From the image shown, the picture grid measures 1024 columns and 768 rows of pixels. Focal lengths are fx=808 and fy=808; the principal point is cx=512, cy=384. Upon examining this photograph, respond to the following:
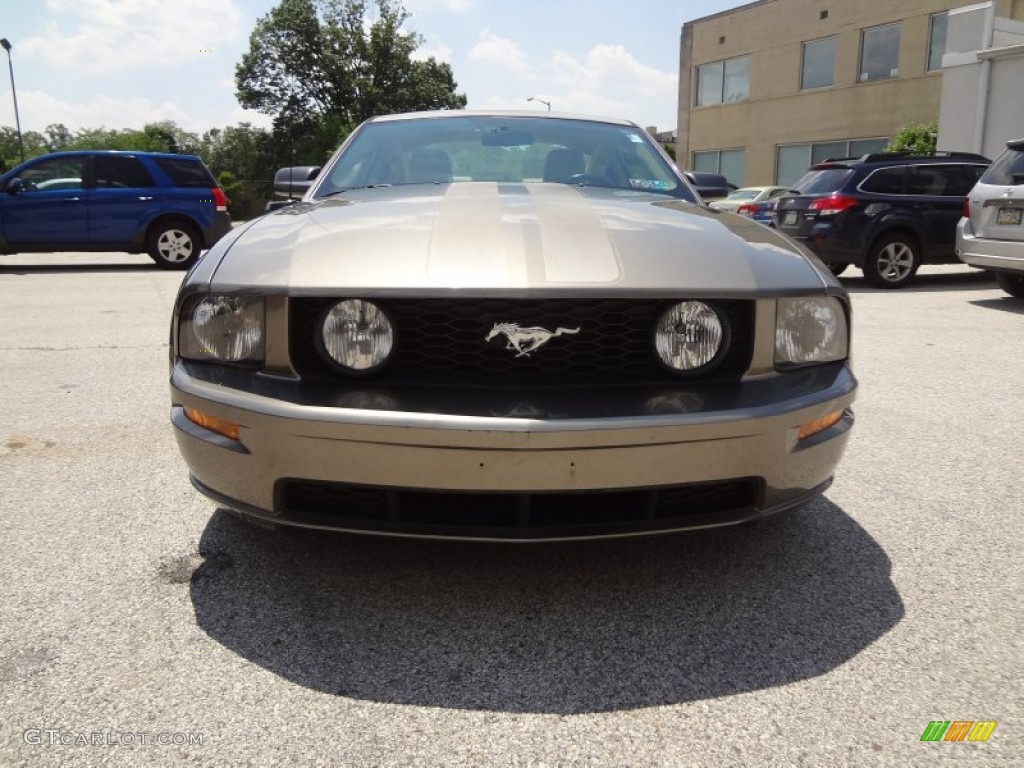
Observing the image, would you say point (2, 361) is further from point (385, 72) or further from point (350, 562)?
point (385, 72)

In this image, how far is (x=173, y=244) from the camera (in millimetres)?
11688

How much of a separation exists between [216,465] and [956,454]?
2992 mm

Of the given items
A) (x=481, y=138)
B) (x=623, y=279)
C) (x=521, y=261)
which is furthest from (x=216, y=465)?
(x=481, y=138)

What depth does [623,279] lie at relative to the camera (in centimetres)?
192

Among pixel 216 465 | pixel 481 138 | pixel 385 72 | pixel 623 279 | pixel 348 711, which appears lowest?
pixel 348 711

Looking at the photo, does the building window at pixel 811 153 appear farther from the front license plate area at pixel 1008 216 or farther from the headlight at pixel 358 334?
the headlight at pixel 358 334

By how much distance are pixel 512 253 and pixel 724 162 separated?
29.2 meters

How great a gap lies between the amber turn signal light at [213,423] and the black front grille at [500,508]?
0.58 ft

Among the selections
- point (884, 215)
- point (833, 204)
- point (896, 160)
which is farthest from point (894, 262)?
point (896, 160)

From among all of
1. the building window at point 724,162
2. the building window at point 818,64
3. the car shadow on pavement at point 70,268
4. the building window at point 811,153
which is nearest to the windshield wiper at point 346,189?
the car shadow on pavement at point 70,268

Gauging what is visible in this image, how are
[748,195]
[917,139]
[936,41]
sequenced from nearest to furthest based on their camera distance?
[748,195] < [917,139] < [936,41]

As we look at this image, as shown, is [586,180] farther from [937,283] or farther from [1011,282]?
[937,283]

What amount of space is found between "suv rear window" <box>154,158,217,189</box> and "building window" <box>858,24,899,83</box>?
20.2m

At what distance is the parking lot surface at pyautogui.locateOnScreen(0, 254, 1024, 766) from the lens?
1595mm
